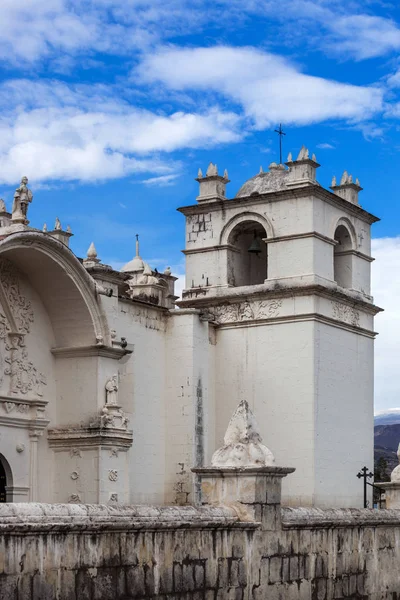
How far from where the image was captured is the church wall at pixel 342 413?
2695 cm

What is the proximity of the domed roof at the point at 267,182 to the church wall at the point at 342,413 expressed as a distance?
3498mm

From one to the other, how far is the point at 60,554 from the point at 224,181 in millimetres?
18599

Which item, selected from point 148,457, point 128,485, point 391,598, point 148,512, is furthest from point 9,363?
point 148,512

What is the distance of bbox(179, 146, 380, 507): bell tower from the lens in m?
26.9

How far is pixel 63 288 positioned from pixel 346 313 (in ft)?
28.5

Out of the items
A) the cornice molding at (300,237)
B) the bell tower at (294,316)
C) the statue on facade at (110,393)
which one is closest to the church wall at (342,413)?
the bell tower at (294,316)

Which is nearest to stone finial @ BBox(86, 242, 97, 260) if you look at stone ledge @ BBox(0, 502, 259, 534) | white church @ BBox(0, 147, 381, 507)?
white church @ BBox(0, 147, 381, 507)

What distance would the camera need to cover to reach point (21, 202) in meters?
20.7

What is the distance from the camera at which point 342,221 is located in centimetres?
2889

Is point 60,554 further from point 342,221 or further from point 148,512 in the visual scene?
point 342,221

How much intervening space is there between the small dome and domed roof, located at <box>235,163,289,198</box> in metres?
3.83

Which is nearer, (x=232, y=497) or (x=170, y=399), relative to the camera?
(x=232, y=497)

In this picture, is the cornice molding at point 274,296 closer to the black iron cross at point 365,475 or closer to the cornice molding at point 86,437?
the black iron cross at point 365,475

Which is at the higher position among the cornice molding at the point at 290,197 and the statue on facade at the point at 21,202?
the cornice molding at the point at 290,197
